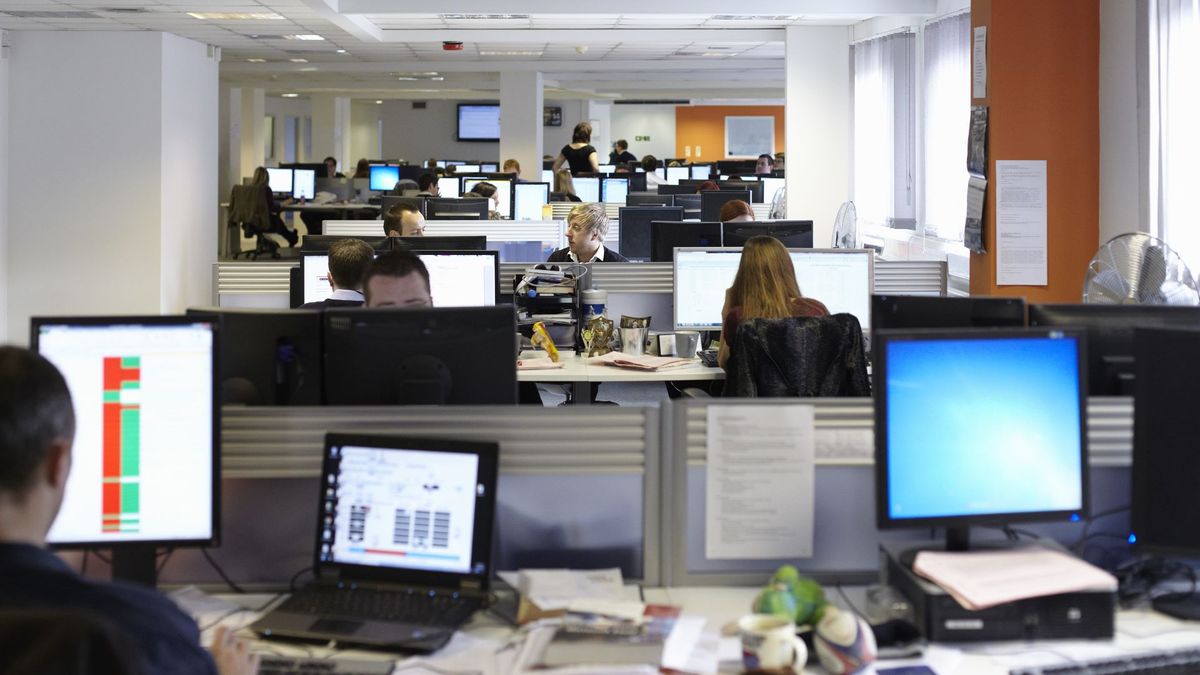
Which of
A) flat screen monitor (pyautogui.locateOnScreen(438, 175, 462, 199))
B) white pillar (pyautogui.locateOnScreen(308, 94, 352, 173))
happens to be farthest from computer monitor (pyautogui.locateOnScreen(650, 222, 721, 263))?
white pillar (pyautogui.locateOnScreen(308, 94, 352, 173))

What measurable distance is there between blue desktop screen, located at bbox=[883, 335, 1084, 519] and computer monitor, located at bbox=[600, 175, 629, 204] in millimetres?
11792

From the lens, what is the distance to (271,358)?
2736 mm

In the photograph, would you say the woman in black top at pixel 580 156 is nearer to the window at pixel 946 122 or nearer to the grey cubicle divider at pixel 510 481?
the window at pixel 946 122

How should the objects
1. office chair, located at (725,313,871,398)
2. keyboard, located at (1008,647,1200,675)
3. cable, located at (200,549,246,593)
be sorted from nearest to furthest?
keyboard, located at (1008,647,1200,675) → cable, located at (200,549,246,593) → office chair, located at (725,313,871,398)

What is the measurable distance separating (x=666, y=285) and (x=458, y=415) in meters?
3.77

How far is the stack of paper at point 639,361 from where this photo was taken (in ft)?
16.6

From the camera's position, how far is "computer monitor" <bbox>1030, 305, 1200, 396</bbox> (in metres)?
2.67

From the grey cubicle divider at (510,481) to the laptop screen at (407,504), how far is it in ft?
0.34

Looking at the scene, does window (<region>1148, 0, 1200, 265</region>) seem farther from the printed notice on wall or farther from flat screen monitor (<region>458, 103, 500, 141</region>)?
flat screen monitor (<region>458, 103, 500, 141</region>)

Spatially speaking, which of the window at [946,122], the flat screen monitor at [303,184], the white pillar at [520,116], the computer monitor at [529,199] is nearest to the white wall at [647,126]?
the flat screen monitor at [303,184]

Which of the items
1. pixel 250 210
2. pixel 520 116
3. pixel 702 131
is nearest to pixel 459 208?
pixel 250 210

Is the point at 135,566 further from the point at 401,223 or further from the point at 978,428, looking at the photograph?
the point at 401,223

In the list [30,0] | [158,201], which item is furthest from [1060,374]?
[158,201]

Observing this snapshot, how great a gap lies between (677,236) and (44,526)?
5.24 m
